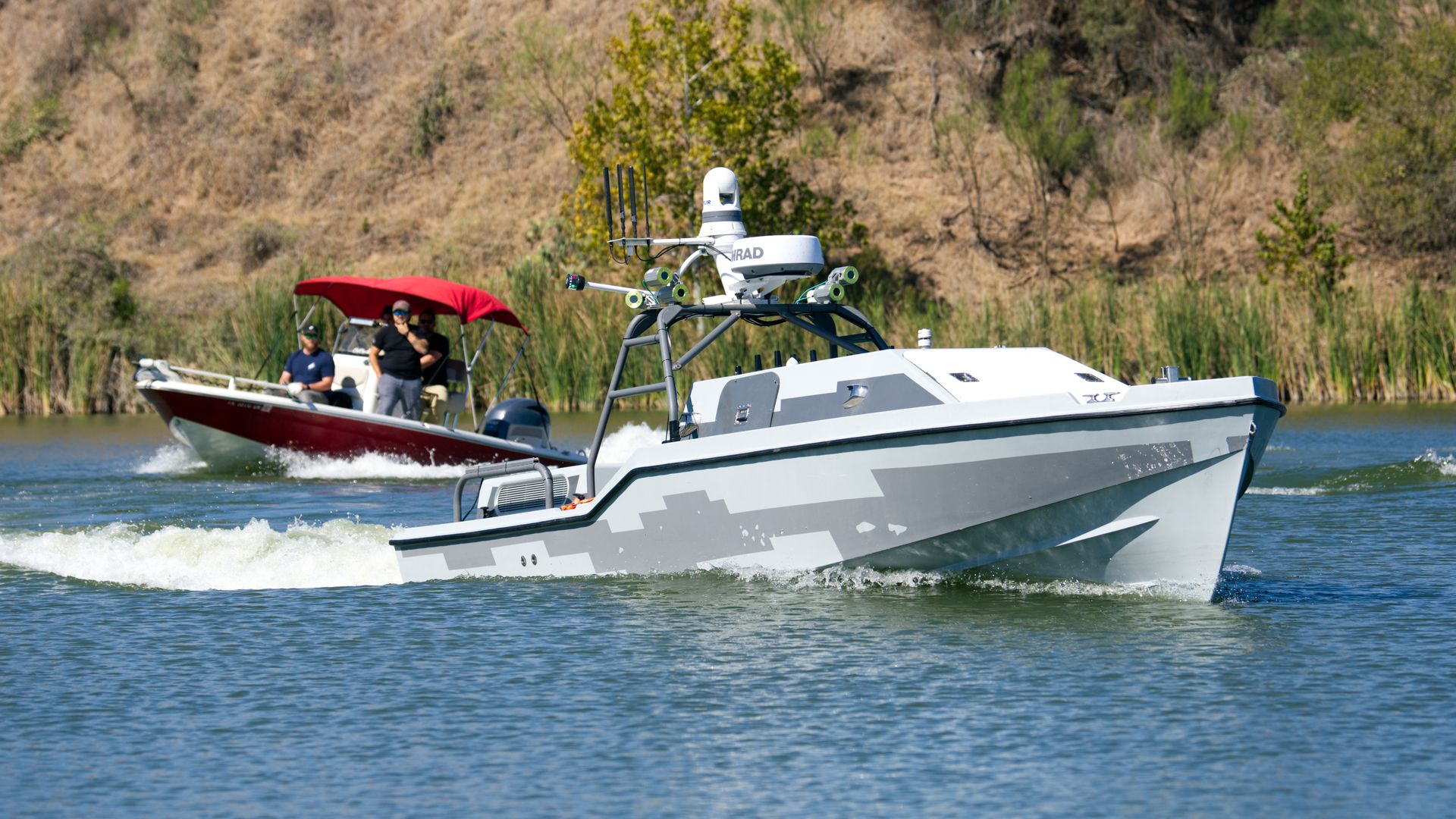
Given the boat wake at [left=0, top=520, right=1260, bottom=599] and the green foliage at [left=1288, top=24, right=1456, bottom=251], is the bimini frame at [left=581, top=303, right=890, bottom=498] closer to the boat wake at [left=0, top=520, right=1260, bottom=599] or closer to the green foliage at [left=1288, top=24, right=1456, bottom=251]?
the boat wake at [left=0, top=520, right=1260, bottom=599]

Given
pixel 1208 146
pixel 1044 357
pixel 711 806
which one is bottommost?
pixel 711 806

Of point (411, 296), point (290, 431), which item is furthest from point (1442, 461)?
point (290, 431)

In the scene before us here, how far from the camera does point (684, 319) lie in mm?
13000

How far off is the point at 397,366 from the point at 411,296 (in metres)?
1.08

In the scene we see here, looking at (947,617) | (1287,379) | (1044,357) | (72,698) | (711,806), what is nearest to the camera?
(711,806)

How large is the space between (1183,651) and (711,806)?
3.71 meters

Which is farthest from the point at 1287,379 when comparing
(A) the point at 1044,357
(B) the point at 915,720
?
(B) the point at 915,720

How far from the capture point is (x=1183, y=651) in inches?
391

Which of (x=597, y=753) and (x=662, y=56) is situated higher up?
(x=662, y=56)

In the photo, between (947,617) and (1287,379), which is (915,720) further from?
(1287,379)

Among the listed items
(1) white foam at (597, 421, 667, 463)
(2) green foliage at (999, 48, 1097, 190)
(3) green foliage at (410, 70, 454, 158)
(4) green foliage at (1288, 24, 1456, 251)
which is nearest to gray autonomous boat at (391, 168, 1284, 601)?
(1) white foam at (597, 421, 667, 463)

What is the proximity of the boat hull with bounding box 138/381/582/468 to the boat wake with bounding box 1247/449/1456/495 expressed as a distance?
9.18m

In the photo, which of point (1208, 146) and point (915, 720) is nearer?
point (915, 720)

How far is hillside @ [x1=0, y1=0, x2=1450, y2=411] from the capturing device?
47.3 meters
